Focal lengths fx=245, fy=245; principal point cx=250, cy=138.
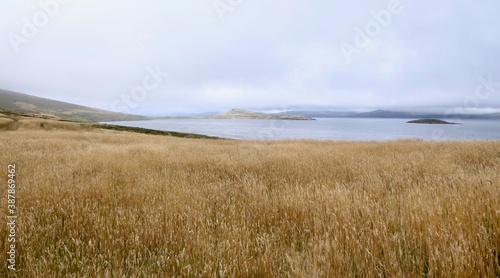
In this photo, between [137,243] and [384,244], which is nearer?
[384,244]

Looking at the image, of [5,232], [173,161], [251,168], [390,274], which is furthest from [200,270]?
[173,161]

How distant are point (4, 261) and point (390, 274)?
3.53m

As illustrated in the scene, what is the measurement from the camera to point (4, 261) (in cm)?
234

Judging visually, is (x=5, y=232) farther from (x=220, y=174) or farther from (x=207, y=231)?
(x=220, y=174)

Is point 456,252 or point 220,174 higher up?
point 456,252

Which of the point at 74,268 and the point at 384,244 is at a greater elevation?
the point at 384,244

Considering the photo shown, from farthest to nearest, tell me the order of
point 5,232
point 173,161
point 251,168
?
point 173,161 < point 251,168 < point 5,232

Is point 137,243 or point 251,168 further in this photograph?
point 251,168

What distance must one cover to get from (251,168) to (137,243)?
16.4ft

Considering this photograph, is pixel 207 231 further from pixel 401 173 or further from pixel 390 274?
pixel 401 173

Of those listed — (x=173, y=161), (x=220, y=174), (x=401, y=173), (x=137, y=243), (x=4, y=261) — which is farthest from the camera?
(x=173, y=161)

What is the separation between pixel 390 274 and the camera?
2.02 m

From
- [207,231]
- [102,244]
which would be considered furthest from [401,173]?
A: [102,244]

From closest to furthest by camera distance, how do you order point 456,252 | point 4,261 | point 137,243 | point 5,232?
1. point 456,252
2. point 4,261
3. point 137,243
4. point 5,232
